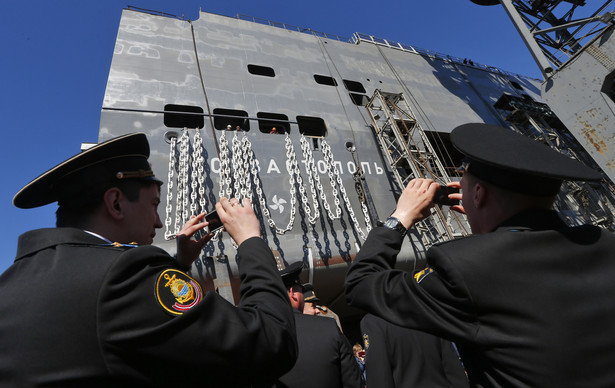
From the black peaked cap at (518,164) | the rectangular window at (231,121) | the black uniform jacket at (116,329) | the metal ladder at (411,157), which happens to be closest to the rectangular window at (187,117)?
the rectangular window at (231,121)

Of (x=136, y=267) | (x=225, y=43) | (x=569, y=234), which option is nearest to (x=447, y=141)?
(x=225, y=43)

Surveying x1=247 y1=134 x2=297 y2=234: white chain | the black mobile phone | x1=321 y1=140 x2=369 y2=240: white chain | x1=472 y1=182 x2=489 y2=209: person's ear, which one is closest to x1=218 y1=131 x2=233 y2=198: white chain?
x1=247 y1=134 x2=297 y2=234: white chain

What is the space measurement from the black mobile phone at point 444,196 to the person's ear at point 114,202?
1.68 metres

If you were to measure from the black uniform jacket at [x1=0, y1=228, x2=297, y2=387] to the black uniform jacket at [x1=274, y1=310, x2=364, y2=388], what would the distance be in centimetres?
134

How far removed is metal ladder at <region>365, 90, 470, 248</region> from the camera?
24.6 ft

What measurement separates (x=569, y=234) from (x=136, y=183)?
1948mm

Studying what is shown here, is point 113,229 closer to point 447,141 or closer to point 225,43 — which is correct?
point 225,43

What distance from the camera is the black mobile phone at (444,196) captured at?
74.4 inches

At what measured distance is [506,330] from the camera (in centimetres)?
111

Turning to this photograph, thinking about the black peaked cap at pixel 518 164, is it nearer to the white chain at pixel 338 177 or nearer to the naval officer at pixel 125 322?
the naval officer at pixel 125 322

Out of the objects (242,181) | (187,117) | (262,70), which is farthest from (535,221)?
(262,70)

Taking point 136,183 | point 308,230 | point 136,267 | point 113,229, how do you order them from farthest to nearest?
1. point 308,230
2. point 136,183
3. point 113,229
4. point 136,267

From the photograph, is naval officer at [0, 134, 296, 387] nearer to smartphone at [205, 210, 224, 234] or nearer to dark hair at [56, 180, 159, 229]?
dark hair at [56, 180, 159, 229]

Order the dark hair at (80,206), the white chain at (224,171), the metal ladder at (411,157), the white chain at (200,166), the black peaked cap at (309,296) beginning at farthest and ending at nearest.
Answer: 1. the metal ladder at (411,157)
2. the white chain at (224,171)
3. the white chain at (200,166)
4. the black peaked cap at (309,296)
5. the dark hair at (80,206)
